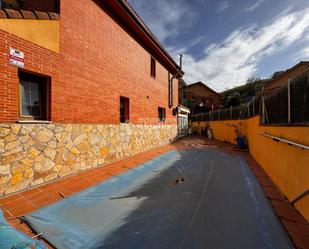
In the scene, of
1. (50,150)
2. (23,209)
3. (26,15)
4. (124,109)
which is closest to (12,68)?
(26,15)

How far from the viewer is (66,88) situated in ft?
16.4

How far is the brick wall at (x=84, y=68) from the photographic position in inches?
150

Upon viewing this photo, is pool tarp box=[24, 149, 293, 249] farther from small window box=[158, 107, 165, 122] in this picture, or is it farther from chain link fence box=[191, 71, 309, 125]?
small window box=[158, 107, 165, 122]

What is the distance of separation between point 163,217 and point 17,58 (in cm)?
422

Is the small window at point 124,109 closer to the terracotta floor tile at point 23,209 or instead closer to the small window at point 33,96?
the small window at point 33,96

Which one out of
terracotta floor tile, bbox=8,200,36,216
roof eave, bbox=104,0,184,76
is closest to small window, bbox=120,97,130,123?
roof eave, bbox=104,0,184,76

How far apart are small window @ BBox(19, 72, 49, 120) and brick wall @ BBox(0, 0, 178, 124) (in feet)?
0.68

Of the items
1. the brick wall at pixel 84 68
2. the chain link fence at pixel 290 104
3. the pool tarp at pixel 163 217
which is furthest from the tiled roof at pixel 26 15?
the chain link fence at pixel 290 104

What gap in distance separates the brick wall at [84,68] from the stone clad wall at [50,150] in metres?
0.31

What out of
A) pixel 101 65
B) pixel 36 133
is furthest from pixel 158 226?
pixel 101 65

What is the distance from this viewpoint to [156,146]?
11070mm

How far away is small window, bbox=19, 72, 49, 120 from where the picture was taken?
414 centimetres

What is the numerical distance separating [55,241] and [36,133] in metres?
2.59

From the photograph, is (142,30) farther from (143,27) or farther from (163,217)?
(163,217)
